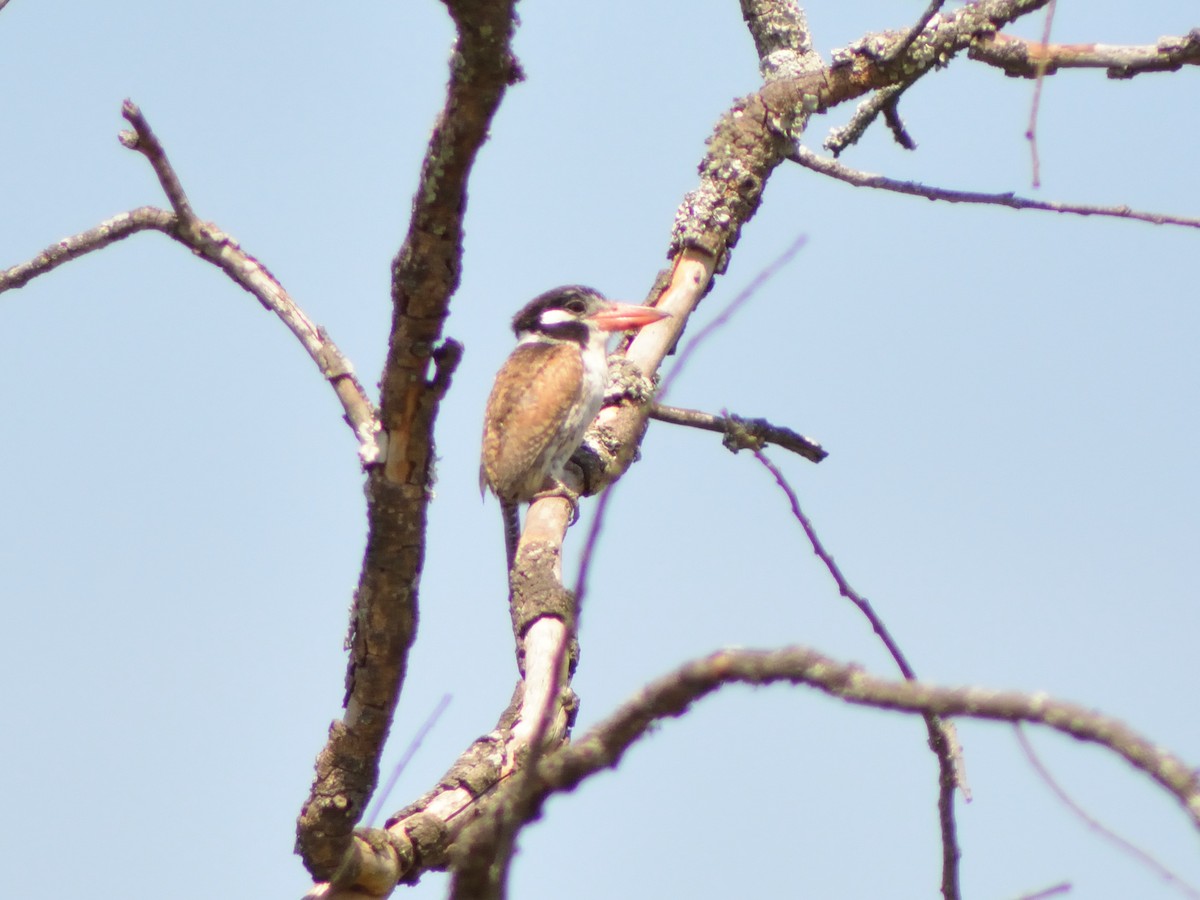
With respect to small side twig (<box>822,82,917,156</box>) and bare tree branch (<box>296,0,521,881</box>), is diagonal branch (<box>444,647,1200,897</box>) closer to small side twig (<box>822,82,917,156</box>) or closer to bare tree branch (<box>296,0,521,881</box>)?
bare tree branch (<box>296,0,521,881</box>)

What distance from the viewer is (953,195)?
466cm

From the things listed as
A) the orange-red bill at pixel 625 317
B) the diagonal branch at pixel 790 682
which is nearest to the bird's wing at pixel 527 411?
the orange-red bill at pixel 625 317

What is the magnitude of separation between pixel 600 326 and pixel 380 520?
12.4 ft

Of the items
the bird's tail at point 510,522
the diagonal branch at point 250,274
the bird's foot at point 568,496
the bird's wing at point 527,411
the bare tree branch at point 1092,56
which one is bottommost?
the diagonal branch at point 250,274

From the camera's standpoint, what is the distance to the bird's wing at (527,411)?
5.96 m

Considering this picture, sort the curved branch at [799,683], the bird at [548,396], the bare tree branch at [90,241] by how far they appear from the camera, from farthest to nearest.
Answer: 1. the bird at [548,396]
2. the bare tree branch at [90,241]
3. the curved branch at [799,683]

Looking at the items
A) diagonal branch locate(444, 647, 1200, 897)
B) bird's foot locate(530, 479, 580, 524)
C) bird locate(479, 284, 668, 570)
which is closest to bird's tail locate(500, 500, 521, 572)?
bird locate(479, 284, 668, 570)

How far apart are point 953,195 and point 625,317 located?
164 centimetres

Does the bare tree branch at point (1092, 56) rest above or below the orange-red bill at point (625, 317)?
above

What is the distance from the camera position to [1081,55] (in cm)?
510

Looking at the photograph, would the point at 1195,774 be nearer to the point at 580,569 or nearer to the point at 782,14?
the point at 580,569

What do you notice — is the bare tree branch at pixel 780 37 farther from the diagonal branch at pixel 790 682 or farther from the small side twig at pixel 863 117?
the diagonal branch at pixel 790 682

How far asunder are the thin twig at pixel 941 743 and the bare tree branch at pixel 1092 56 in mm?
2427

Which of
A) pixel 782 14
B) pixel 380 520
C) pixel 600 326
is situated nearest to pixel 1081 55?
pixel 782 14
